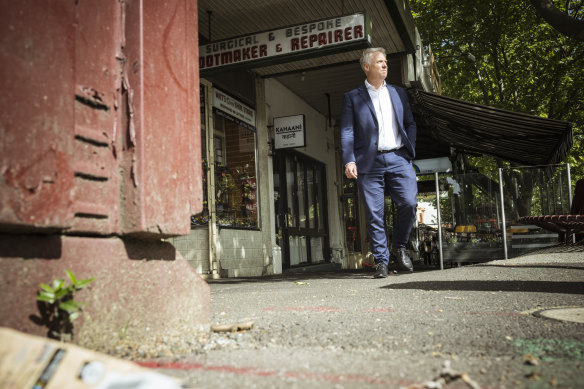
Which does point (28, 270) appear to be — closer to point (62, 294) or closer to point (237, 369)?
point (62, 294)

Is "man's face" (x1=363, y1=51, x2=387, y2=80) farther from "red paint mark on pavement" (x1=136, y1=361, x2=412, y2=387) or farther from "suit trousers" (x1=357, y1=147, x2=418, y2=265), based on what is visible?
"red paint mark on pavement" (x1=136, y1=361, x2=412, y2=387)

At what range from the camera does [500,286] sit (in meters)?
4.17

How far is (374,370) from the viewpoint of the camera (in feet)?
5.57

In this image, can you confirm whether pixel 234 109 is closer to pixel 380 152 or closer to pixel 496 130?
pixel 496 130

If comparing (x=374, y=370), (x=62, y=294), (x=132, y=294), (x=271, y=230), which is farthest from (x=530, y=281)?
(x=271, y=230)

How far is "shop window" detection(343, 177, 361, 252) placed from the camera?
1758cm

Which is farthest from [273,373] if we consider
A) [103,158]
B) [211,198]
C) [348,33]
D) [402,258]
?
[211,198]

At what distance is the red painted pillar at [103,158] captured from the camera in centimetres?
165

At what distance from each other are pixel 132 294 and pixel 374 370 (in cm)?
101

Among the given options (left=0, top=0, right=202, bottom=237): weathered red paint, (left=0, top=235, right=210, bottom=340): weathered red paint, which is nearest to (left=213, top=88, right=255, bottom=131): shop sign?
(left=0, top=0, right=202, bottom=237): weathered red paint

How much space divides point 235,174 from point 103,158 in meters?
8.36

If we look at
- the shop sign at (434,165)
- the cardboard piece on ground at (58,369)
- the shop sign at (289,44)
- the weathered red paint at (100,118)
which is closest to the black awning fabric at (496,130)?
the shop sign at (289,44)

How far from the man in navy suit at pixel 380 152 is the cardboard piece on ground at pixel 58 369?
430 centimetres

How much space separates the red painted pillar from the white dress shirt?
3.30 metres
